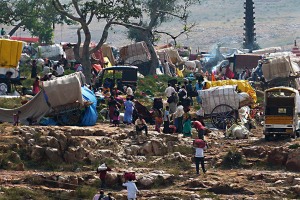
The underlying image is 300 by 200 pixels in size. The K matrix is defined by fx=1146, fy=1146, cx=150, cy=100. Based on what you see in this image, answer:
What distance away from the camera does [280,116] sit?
36.8 m

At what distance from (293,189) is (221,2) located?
168 metres

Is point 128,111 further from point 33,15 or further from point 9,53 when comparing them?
point 33,15

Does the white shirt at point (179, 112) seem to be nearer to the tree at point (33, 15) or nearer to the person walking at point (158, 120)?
the person walking at point (158, 120)

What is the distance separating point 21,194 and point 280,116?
34.7ft

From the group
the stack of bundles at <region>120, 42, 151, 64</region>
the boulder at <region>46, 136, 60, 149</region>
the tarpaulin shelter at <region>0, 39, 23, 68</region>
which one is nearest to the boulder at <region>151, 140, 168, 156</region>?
the boulder at <region>46, 136, 60, 149</region>

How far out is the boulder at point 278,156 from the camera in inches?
1324

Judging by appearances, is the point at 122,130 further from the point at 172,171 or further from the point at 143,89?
the point at 143,89

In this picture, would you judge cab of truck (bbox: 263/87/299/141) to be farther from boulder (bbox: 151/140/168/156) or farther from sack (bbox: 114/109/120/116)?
sack (bbox: 114/109/120/116)

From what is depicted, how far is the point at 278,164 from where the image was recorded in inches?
1325

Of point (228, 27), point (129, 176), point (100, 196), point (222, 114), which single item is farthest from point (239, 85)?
point (228, 27)

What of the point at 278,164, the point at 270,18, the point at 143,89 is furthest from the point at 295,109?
the point at 270,18

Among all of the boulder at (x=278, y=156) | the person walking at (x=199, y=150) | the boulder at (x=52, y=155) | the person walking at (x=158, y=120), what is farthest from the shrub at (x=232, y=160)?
the boulder at (x=52, y=155)

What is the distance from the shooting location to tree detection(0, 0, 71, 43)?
68.1m

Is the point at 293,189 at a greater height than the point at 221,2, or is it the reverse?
the point at 221,2
